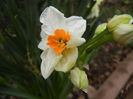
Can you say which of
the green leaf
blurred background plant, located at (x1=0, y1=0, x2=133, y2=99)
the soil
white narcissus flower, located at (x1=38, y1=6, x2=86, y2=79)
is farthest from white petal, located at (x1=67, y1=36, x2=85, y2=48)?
the soil

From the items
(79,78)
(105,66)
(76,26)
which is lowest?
(105,66)

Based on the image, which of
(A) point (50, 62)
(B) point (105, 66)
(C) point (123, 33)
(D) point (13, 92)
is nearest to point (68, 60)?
(A) point (50, 62)

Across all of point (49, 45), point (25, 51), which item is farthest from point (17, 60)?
point (49, 45)

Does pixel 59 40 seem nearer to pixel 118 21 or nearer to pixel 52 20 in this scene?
pixel 52 20

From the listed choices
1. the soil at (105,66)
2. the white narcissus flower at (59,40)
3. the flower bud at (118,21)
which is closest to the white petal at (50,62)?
the white narcissus flower at (59,40)

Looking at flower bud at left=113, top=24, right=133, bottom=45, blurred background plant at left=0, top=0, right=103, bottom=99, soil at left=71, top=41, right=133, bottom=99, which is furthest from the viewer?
soil at left=71, top=41, right=133, bottom=99

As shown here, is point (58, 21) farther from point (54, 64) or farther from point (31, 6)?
point (31, 6)

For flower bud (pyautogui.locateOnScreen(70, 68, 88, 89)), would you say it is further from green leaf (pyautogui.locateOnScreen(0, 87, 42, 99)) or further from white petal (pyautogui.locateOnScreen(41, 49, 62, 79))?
Result: green leaf (pyautogui.locateOnScreen(0, 87, 42, 99))

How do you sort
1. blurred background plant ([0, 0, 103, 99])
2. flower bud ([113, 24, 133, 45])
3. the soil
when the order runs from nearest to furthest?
flower bud ([113, 24, 133, 45]) → blurred background plant ([0, 0, 103, 99]) → the soil
